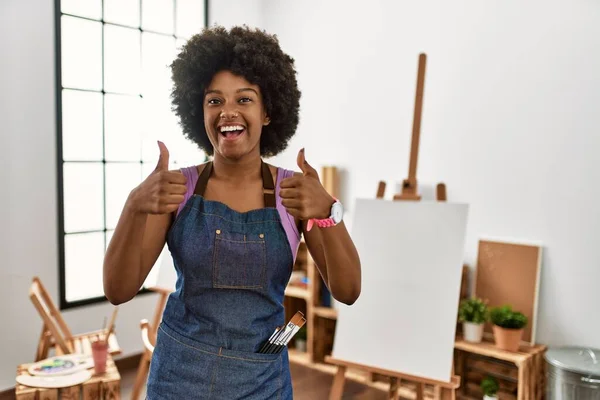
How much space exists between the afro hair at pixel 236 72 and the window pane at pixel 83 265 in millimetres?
2533

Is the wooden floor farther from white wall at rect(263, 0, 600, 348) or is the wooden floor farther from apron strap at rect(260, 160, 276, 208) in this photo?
apron strap at rect(260, 160, 276, 208)

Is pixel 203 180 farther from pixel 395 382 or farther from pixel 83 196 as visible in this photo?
pixel 83 196

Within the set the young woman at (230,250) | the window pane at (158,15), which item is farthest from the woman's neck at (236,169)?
the window pane at (158,15)

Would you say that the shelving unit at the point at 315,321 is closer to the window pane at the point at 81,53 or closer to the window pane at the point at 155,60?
the window pane at the point at 155,60

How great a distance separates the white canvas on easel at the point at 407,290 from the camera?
2346mm

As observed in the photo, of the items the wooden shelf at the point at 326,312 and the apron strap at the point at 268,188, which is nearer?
the apron strap at the point at 268,188

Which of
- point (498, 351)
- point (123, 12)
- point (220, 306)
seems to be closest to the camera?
point (220, 306)

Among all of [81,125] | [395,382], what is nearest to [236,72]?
[395,382]

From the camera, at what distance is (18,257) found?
323 centimetres

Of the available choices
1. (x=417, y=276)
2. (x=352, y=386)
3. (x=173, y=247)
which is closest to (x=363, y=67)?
(x=417, y=276)

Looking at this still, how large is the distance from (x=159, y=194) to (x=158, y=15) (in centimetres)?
333

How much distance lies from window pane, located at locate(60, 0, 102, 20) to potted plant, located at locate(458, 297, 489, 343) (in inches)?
117

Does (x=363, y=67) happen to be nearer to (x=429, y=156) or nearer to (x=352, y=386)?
(x=429, y=156)

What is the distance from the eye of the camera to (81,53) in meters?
3.54
